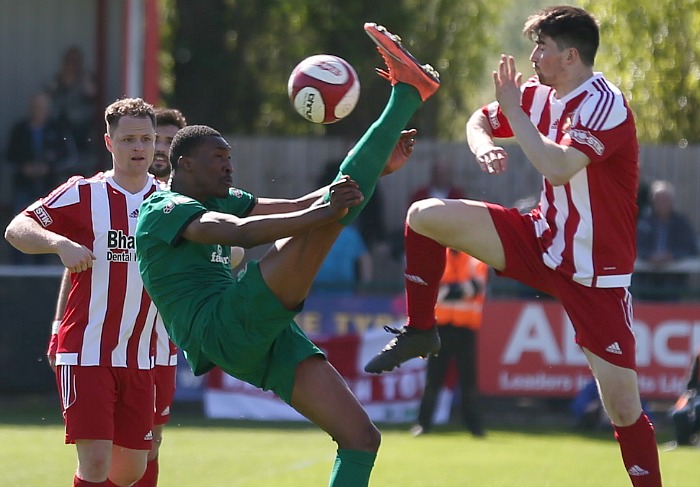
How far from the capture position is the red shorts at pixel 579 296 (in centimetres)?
619

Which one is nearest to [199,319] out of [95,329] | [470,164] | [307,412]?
[307,412]

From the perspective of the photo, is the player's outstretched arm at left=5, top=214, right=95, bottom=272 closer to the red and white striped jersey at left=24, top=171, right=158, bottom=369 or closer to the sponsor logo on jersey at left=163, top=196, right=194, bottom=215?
the red and white striped jersey at left=24, top=171, right=158, bottom=369

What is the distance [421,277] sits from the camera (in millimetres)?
6418

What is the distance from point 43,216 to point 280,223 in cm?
172

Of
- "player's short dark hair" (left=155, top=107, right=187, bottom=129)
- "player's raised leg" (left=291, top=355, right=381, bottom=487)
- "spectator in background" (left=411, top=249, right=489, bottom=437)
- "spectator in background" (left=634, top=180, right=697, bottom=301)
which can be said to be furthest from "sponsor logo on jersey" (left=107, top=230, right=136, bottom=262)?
"spectator in background" (left=634, top=180, right=697, bottom=301)

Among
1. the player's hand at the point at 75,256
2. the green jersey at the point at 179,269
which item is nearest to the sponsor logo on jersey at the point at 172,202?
the green jersey at the point at 179,269

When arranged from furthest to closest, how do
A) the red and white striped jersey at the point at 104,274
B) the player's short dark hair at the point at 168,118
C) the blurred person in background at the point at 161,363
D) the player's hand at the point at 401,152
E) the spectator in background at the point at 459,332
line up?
the spectator in background at the point at 459,332 → the player's short dark hair at the point at 168,118 → the blurred person in background at the point at 161,363 → the red and white striped jersey at the point at 104,274 → the player's hand at the point at 401,152

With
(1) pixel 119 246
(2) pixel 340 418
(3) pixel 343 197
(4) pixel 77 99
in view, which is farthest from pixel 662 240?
(3) pixel 343 197

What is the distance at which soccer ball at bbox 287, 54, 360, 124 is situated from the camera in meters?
5.66

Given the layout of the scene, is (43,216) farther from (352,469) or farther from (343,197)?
(352,469)

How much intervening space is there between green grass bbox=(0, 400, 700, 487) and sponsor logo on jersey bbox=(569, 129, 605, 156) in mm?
3529

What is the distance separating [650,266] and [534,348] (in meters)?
1.71

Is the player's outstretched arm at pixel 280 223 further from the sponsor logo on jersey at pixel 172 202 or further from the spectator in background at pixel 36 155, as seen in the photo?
the spectator in background at pixel 36 155

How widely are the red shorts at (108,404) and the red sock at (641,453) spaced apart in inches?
92.5
